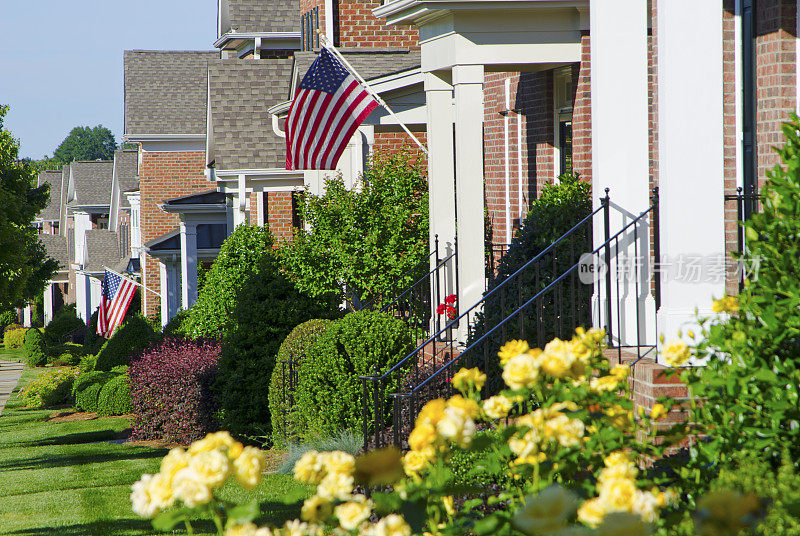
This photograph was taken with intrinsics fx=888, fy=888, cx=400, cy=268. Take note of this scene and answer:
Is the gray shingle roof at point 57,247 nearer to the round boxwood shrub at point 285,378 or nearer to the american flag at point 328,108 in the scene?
the american flag at point 328,108

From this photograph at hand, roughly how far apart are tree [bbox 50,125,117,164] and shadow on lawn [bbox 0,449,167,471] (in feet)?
534

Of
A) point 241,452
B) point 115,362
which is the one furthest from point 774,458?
point 115,362

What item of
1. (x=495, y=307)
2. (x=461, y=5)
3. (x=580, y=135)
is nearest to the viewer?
(x=495, y=307)

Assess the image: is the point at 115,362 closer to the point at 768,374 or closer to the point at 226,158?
the point at 226,158

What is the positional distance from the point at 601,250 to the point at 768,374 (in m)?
4.20

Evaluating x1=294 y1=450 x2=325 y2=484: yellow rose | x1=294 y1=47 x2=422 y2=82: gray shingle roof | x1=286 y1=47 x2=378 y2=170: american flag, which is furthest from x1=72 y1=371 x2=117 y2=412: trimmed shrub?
x1=294 y1=450 x2=325 y2=484: yellow rose

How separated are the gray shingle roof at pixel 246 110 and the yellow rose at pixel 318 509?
18.9 m

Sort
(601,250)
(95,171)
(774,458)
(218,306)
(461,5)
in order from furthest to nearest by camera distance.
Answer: (95,171)
(218,306)
(461,5)
(601,250)
(774,458)

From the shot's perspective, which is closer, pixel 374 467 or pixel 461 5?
pixel 374 467

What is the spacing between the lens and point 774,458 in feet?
13.9

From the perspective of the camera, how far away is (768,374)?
387cm

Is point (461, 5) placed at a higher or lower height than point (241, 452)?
higher

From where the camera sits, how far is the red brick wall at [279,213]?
22.3 metres

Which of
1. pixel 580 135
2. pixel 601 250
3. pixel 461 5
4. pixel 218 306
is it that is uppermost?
pixel 461 5
